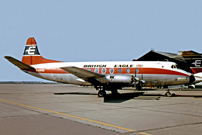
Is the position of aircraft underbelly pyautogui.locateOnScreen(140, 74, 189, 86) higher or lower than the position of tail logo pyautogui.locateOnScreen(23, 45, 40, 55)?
lower

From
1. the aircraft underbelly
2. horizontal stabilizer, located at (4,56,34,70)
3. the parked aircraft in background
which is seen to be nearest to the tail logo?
horizontal stabilizer, located at (4,56,34,70)

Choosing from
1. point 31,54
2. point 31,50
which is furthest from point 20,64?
point 31,50

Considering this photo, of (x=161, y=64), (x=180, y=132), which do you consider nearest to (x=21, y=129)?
(x=180, y=132)

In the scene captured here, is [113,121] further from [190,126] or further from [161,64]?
[161,64]

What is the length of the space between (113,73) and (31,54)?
39.4 feet

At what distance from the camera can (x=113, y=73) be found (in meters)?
22.5

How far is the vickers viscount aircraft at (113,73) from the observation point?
1969 cm

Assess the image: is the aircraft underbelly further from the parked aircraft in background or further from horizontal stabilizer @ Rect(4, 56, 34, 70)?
the parked aircraft in background

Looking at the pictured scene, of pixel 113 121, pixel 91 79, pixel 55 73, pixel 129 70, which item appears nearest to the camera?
pixel 113 121

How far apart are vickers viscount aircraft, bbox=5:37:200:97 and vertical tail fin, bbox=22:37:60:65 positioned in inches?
22.5

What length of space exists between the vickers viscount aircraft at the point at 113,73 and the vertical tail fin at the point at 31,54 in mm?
572

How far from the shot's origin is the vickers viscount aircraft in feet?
64.6

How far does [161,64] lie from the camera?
21.7 meters

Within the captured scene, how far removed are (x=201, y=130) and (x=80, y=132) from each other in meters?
4.30
